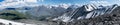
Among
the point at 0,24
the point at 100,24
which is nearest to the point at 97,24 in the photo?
the point at 100,24

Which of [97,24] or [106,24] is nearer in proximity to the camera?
[106,24]

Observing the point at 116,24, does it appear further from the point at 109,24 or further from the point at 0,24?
the point at 0,24

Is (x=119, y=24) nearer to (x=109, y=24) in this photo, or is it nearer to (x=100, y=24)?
(x=109, y=24)

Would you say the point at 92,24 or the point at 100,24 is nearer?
the point at 100,24

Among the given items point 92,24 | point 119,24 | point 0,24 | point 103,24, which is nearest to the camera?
point 0,24

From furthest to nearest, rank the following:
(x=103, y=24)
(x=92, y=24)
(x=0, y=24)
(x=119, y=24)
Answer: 1. (x=92, y=24)
2. (x=103, y=24)
3. (x=119, y=24)
4. (x=0, y=24)

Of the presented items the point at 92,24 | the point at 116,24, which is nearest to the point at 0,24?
the point at 116,24

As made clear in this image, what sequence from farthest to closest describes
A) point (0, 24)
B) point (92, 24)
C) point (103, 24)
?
point (92, 24), point (103, 24), point (0, 24)

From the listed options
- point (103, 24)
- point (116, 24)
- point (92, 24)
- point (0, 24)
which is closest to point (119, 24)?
point (116, 24)
